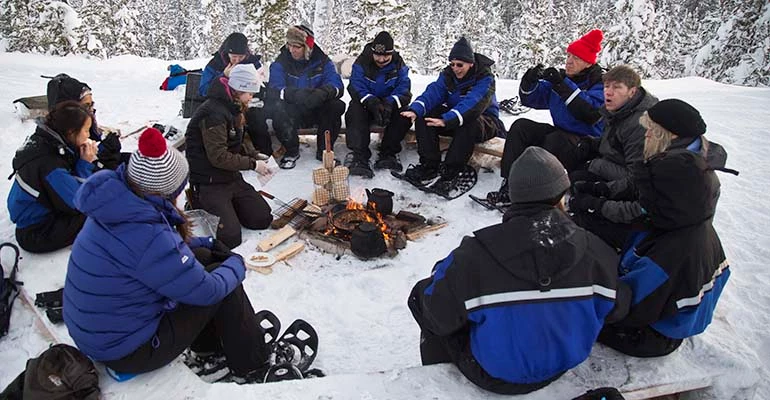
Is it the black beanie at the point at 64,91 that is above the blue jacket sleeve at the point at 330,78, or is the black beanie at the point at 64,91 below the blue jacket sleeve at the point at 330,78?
above

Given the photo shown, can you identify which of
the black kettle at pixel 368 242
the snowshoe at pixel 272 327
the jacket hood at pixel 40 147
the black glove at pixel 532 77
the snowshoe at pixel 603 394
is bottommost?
the black kettle at pixel 368 242

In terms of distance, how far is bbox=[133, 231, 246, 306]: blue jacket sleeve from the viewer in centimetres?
212

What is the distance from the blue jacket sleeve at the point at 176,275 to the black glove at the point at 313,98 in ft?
12.3

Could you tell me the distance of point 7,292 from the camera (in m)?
3.13

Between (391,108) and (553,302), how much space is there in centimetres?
429

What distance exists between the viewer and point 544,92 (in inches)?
203

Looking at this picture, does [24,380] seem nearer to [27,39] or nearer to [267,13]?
[267,13]

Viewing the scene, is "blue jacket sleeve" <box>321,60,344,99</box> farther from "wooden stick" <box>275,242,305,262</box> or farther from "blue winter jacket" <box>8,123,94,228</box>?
"blue winter jacket" <box>8,123,94,228</box>

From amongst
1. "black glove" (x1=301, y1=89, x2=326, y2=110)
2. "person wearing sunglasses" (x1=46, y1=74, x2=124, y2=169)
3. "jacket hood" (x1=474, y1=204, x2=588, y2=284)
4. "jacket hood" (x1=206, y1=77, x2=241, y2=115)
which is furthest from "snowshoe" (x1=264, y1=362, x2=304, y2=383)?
"black glove" (x1=301, y1=89, x2=326, y2=110)

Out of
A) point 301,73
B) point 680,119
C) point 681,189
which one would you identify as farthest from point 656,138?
point 301,73

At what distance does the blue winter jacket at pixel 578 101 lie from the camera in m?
4.70

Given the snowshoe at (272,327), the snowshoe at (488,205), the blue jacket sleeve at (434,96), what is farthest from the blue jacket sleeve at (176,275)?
the blue jacket sleeve at (434,96)

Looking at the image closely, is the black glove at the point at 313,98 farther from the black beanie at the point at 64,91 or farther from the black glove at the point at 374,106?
the black beanie at the point at 64,91

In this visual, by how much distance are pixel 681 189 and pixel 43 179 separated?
153 inches
